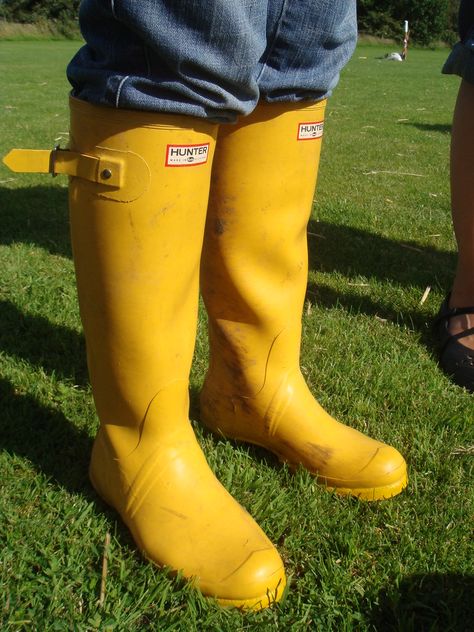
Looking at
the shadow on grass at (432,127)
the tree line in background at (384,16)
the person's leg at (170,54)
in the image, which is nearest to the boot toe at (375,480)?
the person's leg at (170,54)

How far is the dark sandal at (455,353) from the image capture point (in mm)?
1656

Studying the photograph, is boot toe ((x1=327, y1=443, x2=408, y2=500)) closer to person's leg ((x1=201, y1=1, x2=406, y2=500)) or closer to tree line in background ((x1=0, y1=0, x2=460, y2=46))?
person's leg ((x1=201, y1=1, x2=406, y2=500))

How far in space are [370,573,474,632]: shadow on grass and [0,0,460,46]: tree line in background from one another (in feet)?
111

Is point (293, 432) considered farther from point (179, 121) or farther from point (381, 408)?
point (179, 121)

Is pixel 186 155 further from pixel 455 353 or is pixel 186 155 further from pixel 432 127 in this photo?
pixel 432 127

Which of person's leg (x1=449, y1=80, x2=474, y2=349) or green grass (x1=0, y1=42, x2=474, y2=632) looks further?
person's leg (x1=449, y1=80, x2=474, y2=349)

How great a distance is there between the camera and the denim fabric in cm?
164

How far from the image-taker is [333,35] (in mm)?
1009

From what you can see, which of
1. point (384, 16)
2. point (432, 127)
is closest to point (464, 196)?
point (432, 127)

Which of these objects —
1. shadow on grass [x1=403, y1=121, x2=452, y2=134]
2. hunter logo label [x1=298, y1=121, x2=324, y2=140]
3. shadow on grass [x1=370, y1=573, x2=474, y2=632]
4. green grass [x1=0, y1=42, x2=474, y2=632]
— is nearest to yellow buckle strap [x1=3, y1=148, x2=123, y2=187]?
hunter logo label [x1=298, y1=121, x2=324, y2=140]

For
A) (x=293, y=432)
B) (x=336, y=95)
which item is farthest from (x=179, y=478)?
(x=336, y=95)

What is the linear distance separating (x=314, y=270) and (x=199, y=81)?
1645 millimetres

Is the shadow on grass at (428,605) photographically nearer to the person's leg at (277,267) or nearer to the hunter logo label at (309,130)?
the person's leg at (277,267)

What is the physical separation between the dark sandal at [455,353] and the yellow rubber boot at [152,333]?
32.0 inches
